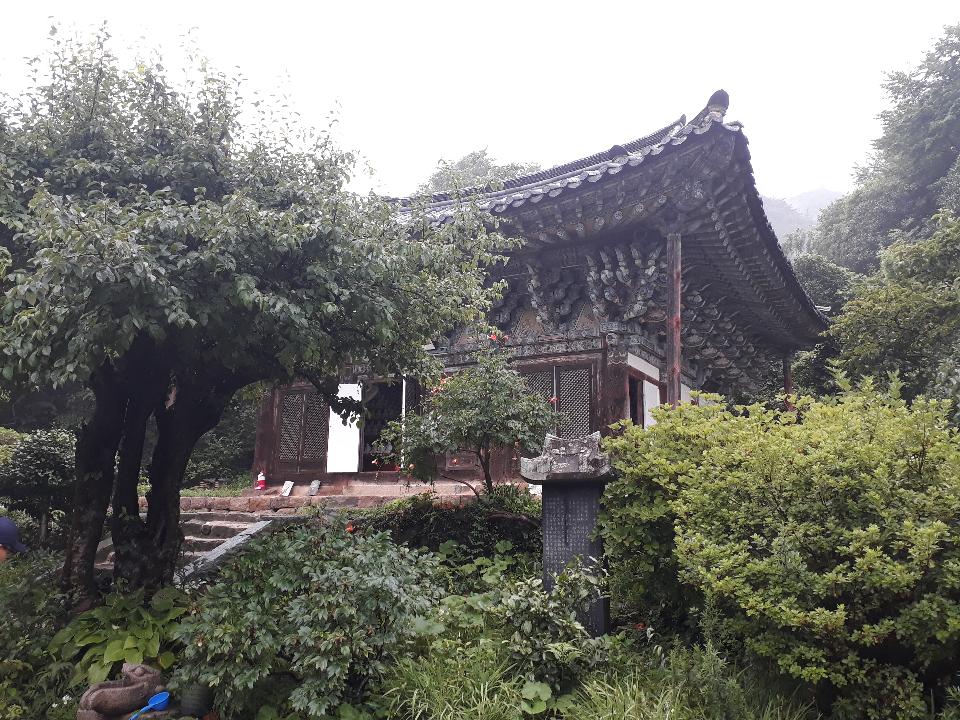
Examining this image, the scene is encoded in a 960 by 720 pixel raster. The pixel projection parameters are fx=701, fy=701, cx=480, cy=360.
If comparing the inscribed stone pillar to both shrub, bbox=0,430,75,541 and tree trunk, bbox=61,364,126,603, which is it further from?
shrub, bbox=0,430,75,541

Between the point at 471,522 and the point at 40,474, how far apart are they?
576cm

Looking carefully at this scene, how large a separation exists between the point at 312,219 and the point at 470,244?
1912mm

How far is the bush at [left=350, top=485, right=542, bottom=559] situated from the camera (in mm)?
7242

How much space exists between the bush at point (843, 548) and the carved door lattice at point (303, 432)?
28.3 feet

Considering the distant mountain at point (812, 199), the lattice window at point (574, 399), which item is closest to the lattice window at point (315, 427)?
the lattice window at point (574, 399)

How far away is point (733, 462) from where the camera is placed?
469cm

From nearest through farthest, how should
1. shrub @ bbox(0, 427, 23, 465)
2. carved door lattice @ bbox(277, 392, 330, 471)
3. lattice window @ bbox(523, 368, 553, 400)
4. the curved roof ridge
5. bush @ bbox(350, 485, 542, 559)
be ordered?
bush @ bbox(350, 485, 542, 559) < shrub @ bbox(0, 427, 23, 465) < lattice window @ bbox(523, 368, 553, 400) < the curved roof ridge < carved door lattice @ bbox(277, 392, 330, 471)

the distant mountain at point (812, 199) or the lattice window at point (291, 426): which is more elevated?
the distant mountain at point (812, 199)

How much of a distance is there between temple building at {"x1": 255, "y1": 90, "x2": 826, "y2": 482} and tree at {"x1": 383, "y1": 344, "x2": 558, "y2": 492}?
72 centimetres

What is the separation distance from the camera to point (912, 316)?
36.2ft

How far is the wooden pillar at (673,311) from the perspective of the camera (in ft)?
28.5

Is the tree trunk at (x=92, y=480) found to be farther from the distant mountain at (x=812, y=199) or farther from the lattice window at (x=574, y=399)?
the distant mountain at (x=812, y=199)

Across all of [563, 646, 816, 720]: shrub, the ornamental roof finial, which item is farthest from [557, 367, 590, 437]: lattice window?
[563, 646, 816, 720]: shrub

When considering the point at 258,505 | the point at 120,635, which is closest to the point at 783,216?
the point at 258,505
